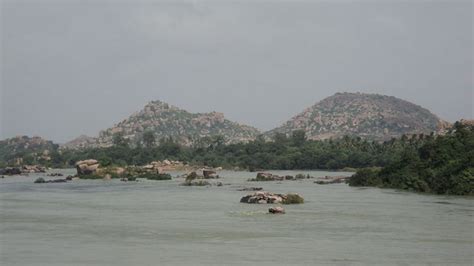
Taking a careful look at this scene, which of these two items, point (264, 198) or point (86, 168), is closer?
point (264, 198)

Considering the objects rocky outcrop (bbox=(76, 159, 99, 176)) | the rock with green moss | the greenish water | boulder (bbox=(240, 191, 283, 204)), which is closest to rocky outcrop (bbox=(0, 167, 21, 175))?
rocky outcrop (bbox=(76, 159, 99, 176))

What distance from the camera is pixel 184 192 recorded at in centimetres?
6166

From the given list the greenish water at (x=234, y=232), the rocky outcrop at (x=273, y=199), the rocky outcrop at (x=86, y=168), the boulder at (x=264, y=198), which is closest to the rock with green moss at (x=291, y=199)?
the rocky outcrop at (x=273, y=199)

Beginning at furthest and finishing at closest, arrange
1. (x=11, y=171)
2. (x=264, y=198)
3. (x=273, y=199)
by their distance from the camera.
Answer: (x=11, y=171) < (x=264, y=198) < (x=273, y=199)

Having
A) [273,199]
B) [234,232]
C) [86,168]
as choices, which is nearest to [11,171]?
[86,168]

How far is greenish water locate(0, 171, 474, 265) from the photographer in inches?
958

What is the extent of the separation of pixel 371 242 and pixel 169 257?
9469 millimetres

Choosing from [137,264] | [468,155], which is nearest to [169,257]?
[137,264]

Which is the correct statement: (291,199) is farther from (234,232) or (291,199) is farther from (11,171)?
(11,171)

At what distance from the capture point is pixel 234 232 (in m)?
31.1

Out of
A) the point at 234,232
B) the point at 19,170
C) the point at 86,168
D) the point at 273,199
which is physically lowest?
the point at 234,232

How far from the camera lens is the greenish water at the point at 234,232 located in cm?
2433

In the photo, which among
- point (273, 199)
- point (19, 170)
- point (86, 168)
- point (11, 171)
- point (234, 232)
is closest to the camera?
point (234, 232)

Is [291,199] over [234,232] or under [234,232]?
over
